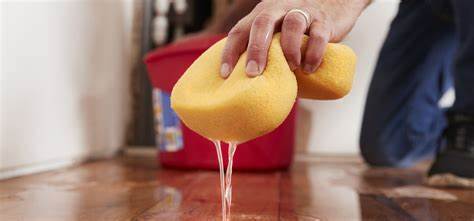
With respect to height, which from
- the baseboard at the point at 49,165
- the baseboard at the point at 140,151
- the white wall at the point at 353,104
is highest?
the white wall at the point at 353,104

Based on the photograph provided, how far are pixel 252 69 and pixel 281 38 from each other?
0.06 meters

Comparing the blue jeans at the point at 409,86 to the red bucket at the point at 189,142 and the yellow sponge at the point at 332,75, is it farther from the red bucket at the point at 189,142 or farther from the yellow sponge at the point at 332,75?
the yellow sponge at the point at 332,75

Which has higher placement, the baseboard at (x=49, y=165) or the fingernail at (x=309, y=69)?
the fingernail at (x=309, y=69)

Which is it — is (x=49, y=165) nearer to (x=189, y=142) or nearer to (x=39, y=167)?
(x=39, y=167)

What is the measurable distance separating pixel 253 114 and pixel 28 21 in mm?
780

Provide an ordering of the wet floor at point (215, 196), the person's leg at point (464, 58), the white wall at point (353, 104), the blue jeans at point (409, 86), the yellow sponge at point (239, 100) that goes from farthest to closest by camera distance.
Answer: the white wall at point (353, 104) → the blue jeans at point (409, 86) → the person's leg at point (464, 58) → the wet floor at point (215, 196) → the yellow sponge at point (239, 100)

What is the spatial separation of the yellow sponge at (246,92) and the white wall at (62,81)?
0.59m

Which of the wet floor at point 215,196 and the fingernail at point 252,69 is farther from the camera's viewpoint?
the wet floor at point 215,196

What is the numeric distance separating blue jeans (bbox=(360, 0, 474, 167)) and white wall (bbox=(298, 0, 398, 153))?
0.37 metres

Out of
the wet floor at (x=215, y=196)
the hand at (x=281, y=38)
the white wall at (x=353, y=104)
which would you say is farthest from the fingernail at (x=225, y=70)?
the white wall at (x=353, y=104)

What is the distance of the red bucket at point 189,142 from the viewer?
1.45 meters

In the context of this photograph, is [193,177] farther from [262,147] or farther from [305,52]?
[305,52]

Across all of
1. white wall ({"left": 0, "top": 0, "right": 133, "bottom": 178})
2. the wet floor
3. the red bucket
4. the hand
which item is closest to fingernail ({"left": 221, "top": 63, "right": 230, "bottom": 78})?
the hand

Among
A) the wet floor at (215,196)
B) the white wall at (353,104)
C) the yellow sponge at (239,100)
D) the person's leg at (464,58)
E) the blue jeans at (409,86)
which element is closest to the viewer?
the yellow sponge at (239,100)
